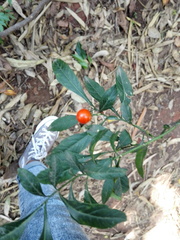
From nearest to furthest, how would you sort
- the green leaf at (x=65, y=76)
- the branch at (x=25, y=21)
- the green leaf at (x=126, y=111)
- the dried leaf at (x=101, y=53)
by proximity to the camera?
1. the green leaf at (x=65, y=76)
2. the green leaf at (x=126, y=111)
3. the branch at (x=25, y=21)
4. the dried leaf at (x=101, y=53)

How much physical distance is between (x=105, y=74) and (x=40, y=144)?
60cm

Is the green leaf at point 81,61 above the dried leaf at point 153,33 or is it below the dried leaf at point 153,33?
above

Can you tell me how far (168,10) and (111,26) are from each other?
41cm

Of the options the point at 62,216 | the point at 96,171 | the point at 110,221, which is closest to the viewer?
the point at 110,221

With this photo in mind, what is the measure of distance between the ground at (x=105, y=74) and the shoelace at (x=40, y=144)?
0.08m

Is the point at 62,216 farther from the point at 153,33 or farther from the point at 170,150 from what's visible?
the point at 153,33

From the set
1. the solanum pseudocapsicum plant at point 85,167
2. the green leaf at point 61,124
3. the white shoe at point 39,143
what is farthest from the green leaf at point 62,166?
the white shoe at point 39,143

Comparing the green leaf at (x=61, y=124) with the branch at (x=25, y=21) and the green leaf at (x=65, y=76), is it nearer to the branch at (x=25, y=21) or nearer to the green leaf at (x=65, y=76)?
the green leaf at (x=65, y=76)

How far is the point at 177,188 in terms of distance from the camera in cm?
207

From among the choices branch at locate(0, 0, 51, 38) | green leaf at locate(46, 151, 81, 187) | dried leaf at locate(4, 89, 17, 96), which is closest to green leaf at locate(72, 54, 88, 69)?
branch at locate(0, 0, 51, 38)

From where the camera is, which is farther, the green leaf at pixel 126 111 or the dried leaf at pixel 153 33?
the dried leaf at pixel 153 33

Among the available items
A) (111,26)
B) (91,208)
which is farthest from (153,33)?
(91,208)

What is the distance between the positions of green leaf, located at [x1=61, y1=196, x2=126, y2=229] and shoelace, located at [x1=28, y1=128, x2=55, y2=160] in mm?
1079

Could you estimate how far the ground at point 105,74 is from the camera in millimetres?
1638
